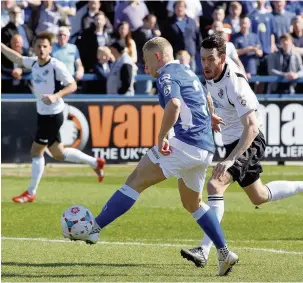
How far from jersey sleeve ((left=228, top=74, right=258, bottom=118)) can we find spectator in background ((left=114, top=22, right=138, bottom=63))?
1161 centimetres

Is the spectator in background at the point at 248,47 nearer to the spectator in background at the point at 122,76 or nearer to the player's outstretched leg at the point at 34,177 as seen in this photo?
the spectator in background at the point at 122,76

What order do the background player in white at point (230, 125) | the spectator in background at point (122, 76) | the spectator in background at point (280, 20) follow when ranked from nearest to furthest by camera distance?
the background player in white at point (230, 125) → the spectator in background at point (122, 76) → the spectator in background at point (280, 20)

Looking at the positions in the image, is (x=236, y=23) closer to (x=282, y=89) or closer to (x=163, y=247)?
(x=282, y=89)

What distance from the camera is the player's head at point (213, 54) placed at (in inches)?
385

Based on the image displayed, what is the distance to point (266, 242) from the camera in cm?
1186

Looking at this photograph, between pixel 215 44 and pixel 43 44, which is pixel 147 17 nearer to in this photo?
pixel 43 44

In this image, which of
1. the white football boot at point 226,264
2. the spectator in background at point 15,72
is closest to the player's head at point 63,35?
the spectator in background at point 15,72

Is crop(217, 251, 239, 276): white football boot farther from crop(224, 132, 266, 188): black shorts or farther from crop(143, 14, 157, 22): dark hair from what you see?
crop(143, 14, 157, 22): dark hair

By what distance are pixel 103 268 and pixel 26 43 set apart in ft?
38.1

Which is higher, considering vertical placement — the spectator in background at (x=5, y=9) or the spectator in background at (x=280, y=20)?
the spectator in background at (x=5, y=9)

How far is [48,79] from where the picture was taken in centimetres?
1623

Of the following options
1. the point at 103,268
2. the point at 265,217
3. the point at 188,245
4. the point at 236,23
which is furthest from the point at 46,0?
the point at 103,268

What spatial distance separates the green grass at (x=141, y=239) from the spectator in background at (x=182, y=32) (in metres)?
4.08

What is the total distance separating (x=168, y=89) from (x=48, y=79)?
7.08 metres
